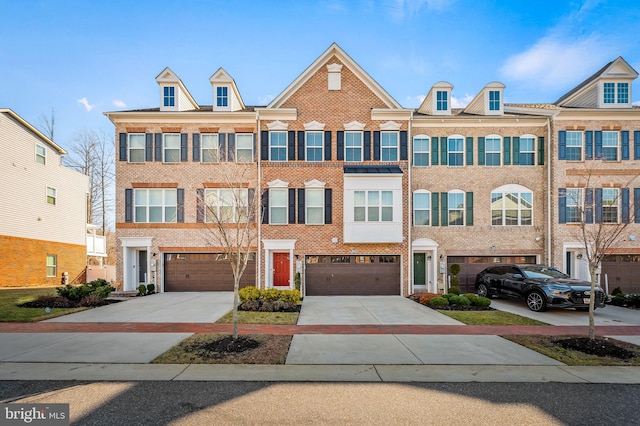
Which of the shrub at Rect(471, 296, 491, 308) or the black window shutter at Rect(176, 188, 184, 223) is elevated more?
the black window shutter at Rect(176, 188, 184, 223)

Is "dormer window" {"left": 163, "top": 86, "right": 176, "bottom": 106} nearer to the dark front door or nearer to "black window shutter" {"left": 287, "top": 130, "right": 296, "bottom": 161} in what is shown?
"black window shutter" {"left": 287, "top": 130, "right": 296, "bottom": 161}

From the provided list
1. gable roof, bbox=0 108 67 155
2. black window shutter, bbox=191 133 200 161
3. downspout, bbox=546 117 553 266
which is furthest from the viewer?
gable roof, bbox=0 108 67 155

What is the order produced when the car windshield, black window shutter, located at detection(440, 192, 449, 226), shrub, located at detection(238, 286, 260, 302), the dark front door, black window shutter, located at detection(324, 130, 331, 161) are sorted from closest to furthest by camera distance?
1. shrub, located at detection(238, 286, 260, 302)
2. the car windshield
3. black window shutter, located at detection(324, 130, 331, 161)
4. black window shutter, located at detection(440, 192, 449, 226)
5. the dark front door

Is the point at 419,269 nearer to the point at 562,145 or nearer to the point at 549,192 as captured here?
the point at 549,192

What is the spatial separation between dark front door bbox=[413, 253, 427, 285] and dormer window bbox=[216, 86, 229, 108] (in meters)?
13.8

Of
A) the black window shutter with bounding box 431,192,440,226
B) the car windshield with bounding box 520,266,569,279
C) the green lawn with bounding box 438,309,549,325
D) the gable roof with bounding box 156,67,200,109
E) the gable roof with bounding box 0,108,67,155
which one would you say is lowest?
the green lawn with bounding box 438,309,549,325

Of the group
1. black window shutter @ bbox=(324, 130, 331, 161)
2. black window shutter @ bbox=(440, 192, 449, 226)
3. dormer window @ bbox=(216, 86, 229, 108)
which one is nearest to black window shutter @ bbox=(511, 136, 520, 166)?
black window shutter @ bbox=(440, 192, 449, 226)

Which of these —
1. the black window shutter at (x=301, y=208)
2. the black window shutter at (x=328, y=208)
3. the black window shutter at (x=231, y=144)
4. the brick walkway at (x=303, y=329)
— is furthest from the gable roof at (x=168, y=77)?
the brick walkway at (x=303, y=329)

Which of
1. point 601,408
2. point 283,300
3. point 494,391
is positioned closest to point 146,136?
point 283,300

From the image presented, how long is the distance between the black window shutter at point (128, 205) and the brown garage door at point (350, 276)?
32.4 feet

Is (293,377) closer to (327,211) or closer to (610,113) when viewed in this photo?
(327,211)

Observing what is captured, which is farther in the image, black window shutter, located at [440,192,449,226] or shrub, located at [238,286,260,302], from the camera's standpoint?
black window shutter, located at [440,192,449,226]

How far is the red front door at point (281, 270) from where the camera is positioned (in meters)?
17.6

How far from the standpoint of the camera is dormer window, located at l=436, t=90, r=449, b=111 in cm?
1872
